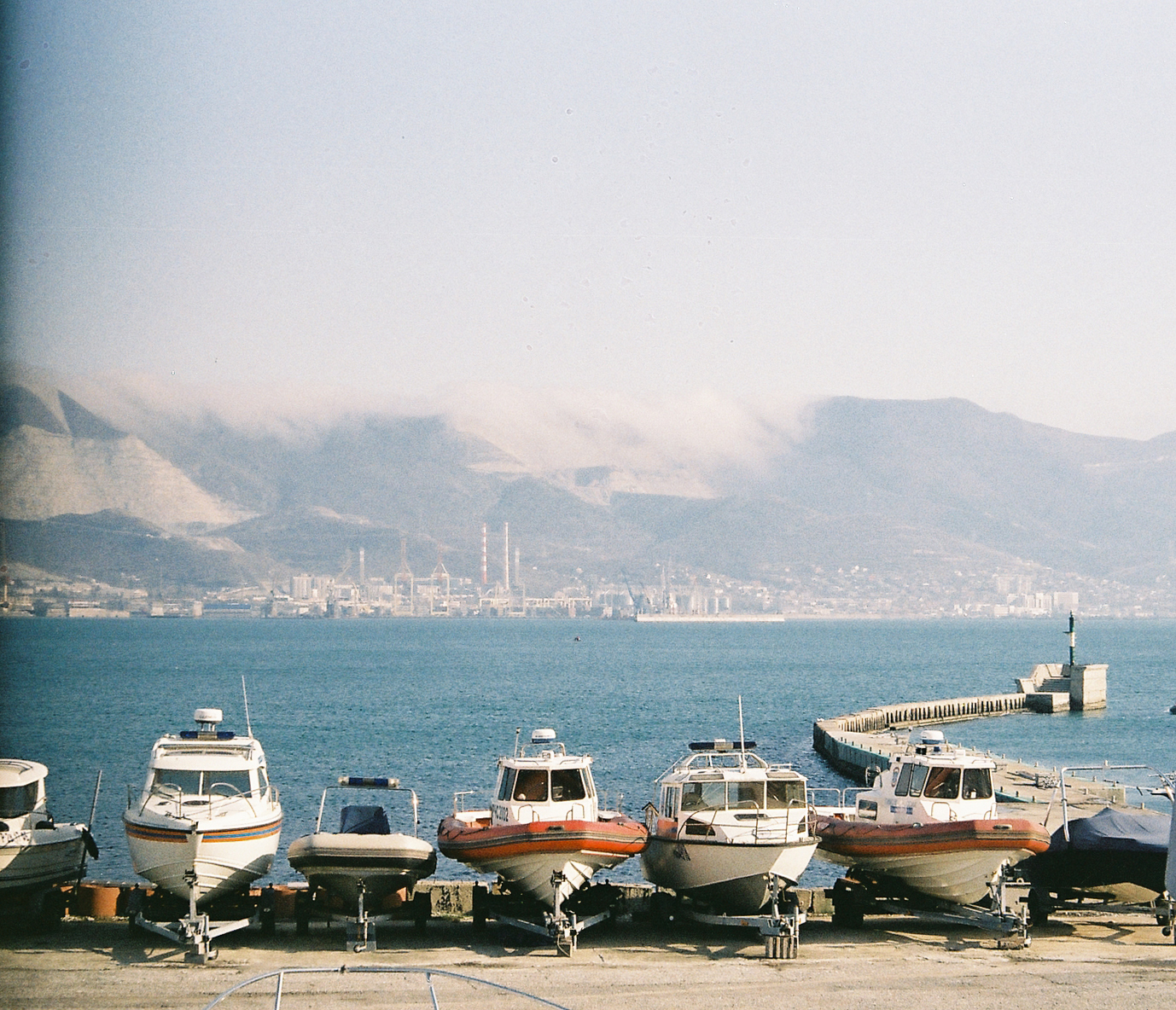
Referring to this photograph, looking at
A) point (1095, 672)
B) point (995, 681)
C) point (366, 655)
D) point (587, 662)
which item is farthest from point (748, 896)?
point (366, 655)

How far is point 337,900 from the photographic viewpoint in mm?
21266

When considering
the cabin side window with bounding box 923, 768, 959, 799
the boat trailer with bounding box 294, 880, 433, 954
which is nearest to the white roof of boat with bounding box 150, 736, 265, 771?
the boat trailer with bounding box 294, 880, 433, 954

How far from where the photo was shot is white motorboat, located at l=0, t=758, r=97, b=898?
21.1 m

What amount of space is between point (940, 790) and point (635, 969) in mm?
6571

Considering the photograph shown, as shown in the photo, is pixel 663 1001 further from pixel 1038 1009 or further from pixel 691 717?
pixel 691 717

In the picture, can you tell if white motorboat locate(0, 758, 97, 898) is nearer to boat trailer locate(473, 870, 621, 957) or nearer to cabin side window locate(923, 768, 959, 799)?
boat trailer locate(473, 870, 621, 957)

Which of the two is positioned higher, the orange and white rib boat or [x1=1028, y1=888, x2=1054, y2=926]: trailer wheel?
the orange and white rib boat

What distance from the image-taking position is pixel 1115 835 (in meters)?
23.1

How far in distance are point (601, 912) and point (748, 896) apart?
7.33 feet

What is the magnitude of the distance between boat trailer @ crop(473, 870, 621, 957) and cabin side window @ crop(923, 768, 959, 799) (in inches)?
207

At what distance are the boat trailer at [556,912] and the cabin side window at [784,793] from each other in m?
2.92

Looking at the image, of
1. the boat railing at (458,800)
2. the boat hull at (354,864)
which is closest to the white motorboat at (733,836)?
the boat railing at (458,800)

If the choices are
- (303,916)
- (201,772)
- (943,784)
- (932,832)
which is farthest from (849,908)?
(201,772)

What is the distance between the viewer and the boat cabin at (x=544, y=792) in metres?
22.5
